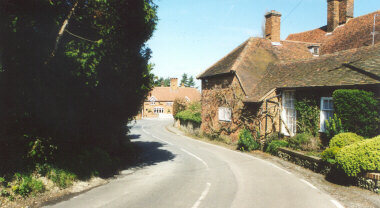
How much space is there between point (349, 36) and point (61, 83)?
82.2 ft

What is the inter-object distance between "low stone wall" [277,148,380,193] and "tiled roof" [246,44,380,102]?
4.06m

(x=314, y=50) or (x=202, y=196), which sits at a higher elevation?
(x=314, y=50)

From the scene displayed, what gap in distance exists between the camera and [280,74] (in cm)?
1955

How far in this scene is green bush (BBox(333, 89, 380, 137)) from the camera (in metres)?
11.7

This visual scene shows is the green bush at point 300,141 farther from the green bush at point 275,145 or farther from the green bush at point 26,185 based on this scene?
the green bush at point 26,185

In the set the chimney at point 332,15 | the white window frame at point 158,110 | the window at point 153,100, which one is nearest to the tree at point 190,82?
the white window frame at point 158,110

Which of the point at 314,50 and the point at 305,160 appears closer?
the point at 305,160

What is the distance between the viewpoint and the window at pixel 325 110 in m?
14.2

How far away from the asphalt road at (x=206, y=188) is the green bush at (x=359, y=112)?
152 inches

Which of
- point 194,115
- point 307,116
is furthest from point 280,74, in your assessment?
point 194,115

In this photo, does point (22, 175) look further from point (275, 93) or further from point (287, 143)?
point (275, 93)

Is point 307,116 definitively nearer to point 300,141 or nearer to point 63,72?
point 300,141

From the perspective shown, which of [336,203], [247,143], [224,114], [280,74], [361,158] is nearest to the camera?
A: [336,203]

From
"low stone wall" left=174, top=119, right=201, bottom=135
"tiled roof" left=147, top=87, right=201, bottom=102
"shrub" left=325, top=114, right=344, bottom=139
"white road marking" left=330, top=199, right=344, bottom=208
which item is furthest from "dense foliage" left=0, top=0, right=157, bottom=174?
"tiled roof" left=147, top=87, right=201, bottom=102
